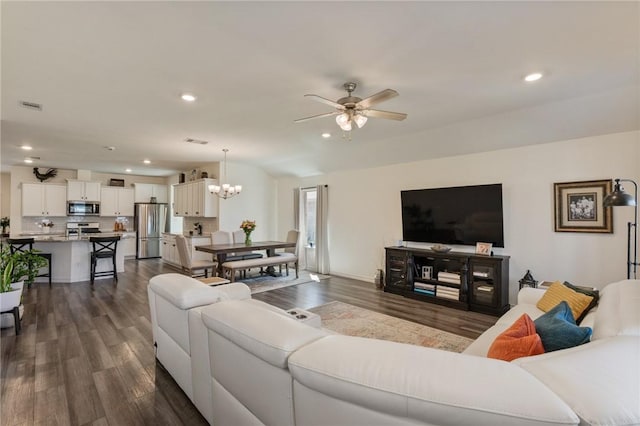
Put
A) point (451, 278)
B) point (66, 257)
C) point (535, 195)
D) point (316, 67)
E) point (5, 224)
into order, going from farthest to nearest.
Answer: point (5, 224), point (66, 257), point (451, 278), point (535, 195), point (316, 67)

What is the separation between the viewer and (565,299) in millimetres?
2445

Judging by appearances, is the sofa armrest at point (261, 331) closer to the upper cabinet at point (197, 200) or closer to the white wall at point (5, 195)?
the upper cabinet at point (197, 200)

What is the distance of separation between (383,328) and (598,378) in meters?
2.86

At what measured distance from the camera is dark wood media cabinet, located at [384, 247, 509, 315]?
161 inches

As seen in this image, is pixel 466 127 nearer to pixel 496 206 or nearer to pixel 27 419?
pixel 496 206

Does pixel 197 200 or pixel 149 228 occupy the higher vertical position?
pixel 197 200

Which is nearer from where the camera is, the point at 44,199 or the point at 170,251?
the point at 44,199

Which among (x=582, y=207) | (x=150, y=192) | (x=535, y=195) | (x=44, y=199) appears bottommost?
(x=582, y=207)

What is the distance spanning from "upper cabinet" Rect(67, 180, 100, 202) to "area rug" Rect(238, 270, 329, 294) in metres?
5.32

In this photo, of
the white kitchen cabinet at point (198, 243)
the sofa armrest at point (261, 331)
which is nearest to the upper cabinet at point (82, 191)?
the white kitchen cabinet at point (198, 243)

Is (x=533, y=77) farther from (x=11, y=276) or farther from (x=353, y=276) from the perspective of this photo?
(x=11, y=276)

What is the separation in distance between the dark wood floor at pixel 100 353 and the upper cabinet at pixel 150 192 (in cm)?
421

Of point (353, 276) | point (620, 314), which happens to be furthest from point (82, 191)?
point (620, 314)

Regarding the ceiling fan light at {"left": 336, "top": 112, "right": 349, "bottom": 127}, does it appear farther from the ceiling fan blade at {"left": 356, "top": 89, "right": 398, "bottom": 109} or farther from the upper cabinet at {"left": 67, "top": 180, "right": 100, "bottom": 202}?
the upper cabinet at {"left": 67, "top": 180, "right": 100, "bottom": 202}
